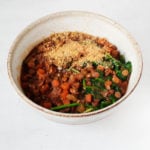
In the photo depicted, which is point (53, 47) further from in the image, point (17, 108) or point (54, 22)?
point (17, 108)

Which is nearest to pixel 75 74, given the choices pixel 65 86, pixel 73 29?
pixel 65 86

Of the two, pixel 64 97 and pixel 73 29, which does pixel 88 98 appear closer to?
pixel 64 97

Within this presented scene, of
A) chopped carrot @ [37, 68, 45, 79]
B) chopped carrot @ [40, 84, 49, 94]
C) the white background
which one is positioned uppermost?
chopped carrot @ [37, 68, 45, 79]

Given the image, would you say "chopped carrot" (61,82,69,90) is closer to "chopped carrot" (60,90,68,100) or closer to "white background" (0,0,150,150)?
"chopped carrot" (60,90,68,100)

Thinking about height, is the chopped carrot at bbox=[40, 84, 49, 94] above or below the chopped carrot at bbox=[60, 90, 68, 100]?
above

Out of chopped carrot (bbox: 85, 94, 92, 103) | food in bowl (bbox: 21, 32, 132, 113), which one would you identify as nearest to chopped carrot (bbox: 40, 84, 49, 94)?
food in bowl (bbox: 21, 32, 132, 113)

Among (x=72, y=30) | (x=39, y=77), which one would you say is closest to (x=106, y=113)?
(x=39, y=77)
